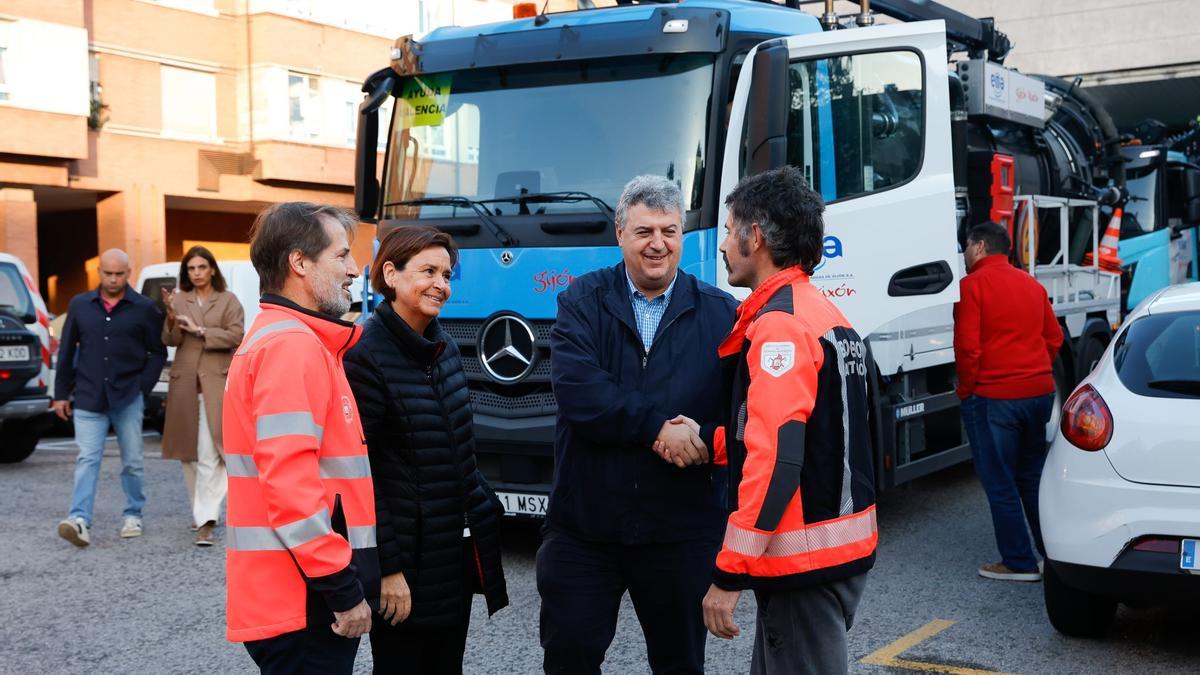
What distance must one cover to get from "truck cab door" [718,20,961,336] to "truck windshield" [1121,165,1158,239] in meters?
6.17

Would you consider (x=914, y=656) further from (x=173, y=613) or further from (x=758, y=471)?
(x=173, y=613)

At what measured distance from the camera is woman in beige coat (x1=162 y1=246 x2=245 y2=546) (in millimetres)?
7980

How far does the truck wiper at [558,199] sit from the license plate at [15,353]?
6.55 meters

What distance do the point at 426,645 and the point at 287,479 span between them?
0.96 metres

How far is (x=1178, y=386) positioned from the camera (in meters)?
5.04

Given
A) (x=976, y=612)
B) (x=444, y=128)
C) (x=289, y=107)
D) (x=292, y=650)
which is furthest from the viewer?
(x=289, y=107)

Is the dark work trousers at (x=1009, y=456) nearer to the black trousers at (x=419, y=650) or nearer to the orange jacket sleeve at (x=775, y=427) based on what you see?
the black trousers at (x=419, y=650)

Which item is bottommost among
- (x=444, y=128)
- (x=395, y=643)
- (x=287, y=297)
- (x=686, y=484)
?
(x=395, y=643)

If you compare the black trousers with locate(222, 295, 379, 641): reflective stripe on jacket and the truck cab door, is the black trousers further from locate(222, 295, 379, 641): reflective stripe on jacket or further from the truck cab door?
the truck cab door

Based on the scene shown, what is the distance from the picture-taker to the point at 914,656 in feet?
17.3

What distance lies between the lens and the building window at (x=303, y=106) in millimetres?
27844

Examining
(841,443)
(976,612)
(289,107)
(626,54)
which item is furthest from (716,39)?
(289,107)

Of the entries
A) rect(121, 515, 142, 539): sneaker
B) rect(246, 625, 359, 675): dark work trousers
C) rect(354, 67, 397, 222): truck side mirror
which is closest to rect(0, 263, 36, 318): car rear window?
rect(121, 515, 142, 539): sneaker

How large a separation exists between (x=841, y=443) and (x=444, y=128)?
4.62 m
